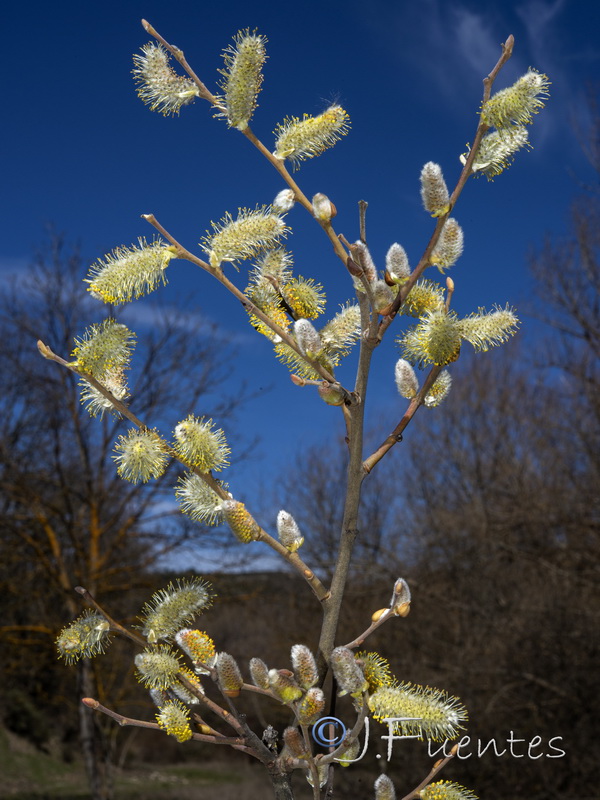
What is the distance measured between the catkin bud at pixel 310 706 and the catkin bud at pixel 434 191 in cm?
55

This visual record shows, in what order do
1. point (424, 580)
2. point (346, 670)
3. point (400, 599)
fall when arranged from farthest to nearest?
point (424, 580) → point (400, 599) → point (346, 670)

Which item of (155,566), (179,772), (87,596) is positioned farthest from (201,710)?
(87,596)

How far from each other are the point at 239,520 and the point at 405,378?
0.96 ft

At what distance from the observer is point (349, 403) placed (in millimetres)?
957

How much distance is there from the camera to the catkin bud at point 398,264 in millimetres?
961

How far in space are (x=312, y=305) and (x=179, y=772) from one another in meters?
12.8

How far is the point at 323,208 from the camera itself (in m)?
0.99

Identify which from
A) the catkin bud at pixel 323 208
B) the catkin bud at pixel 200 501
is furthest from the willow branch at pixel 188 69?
the catkin bud at pixel 200 501

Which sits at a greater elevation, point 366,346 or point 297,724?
point 366,346

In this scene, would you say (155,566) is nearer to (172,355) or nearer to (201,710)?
(172,355)

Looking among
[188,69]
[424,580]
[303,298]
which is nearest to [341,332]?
[303,298]

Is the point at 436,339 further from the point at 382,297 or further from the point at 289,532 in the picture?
the point at 289,532

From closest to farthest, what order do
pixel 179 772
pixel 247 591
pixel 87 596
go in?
pixel 87 596, pixel 247 591, pixel 179 772

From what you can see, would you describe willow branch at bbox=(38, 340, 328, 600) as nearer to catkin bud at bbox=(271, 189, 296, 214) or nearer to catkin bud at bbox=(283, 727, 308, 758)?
catkin bud at bbox=(283, 727, 308, 758)
